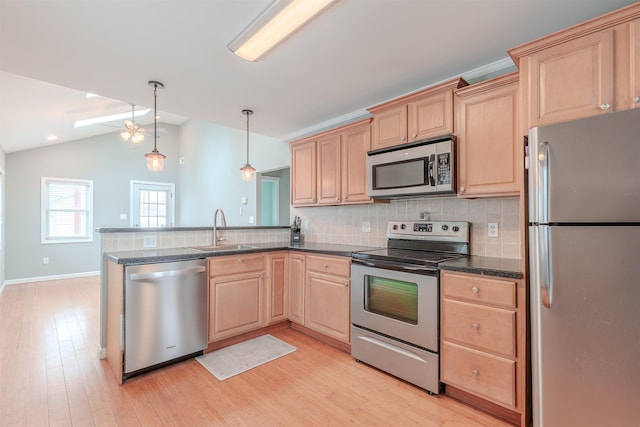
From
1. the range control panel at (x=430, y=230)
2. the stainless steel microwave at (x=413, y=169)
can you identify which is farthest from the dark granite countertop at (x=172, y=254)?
the stainless steel microwave at (x=413, y=169)

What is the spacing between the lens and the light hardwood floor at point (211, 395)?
181 centimetres

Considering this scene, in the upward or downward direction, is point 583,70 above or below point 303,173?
above

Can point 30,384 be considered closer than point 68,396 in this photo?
No

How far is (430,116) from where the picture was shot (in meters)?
2.39

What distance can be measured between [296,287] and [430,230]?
1.47 meters

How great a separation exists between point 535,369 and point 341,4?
7.29 ft

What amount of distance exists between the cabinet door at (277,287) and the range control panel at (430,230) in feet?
3.80

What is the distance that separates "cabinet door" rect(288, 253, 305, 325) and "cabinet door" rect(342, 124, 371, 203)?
805 mm

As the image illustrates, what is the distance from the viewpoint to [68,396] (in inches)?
79.9

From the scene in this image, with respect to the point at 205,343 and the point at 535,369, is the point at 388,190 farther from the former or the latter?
the point at 205,343

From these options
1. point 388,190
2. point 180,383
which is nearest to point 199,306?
point 180,383

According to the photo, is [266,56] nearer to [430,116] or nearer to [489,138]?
[430,116]

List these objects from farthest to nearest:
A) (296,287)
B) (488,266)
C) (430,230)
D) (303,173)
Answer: (303,173)
(296,287)
(430,230)
(488,266)

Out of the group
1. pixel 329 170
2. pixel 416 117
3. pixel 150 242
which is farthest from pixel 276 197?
pixel 416 117
